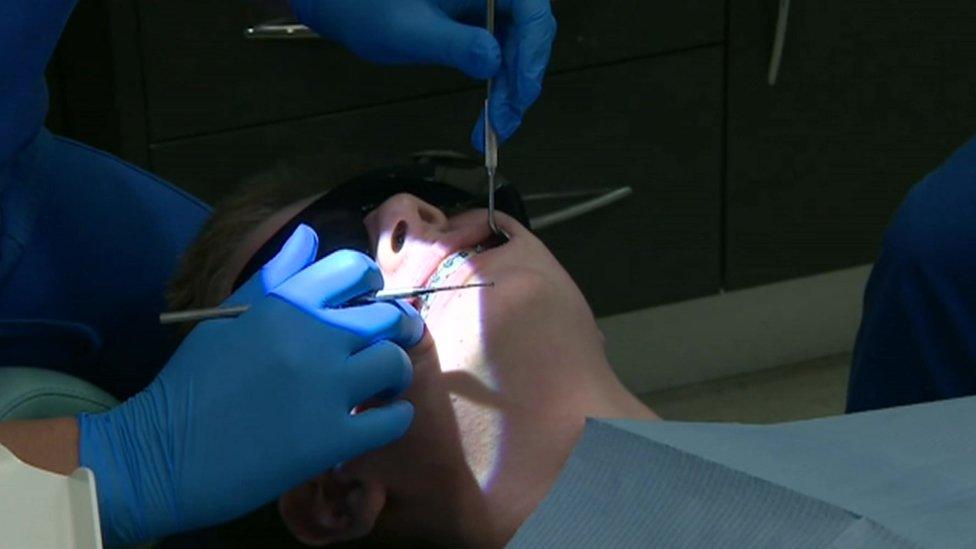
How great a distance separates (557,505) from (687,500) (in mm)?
91

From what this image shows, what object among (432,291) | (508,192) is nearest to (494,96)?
(508,192)

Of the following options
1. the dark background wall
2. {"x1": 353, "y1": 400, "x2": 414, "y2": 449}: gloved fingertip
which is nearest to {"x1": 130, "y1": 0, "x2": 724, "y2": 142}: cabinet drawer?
the dark background wall

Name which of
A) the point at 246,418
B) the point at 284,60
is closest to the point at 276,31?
the point at 284,60

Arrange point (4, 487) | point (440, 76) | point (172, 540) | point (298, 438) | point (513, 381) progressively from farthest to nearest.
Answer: point (440, 76)
point (172, 540)
point (513, 381)
point (298, 438)
point (4, 487)

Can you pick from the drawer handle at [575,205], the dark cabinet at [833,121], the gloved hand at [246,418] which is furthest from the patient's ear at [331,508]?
the dark cabinet at [833,121]

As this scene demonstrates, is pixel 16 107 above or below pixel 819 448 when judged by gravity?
above

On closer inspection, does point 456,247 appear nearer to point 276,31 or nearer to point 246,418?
point 246,418

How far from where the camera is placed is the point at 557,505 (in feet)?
3.89

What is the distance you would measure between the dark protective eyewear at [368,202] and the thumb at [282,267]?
0.05 metres

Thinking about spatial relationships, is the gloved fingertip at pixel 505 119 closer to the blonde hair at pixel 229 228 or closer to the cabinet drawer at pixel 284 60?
the blonde hair at pixel 229 228

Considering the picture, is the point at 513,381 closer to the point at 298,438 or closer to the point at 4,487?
the point at 298,438

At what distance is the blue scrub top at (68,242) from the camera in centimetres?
159

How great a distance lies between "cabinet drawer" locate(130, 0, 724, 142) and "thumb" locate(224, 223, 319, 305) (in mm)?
864

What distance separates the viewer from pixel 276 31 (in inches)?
93.2
